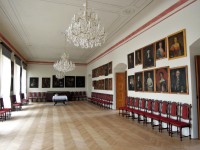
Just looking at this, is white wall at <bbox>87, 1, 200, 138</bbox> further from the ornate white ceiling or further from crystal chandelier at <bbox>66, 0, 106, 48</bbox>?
crystal chandelier at <bbox>66, 0, 106, 48</bbox>

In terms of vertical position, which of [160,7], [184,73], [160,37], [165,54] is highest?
[160,7]

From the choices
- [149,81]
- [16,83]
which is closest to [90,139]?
[149,81]

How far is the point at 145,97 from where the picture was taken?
28.2 ft

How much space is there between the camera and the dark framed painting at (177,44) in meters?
6.07

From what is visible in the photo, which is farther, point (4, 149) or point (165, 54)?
point (165, 54)

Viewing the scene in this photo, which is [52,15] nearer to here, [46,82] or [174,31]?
[174,31]

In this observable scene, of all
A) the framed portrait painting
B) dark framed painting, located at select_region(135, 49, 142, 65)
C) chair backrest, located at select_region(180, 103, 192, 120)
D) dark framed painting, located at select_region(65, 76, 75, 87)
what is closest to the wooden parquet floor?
chair backrest, located at select_region(180, 103, 192, 120)

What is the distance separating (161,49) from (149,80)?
1643 millimetres

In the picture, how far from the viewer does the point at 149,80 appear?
322 inches

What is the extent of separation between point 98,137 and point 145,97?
374cm

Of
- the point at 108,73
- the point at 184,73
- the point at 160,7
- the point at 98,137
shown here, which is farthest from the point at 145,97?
the point at 108,73

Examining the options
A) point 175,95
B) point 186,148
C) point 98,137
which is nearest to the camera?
point 186,148

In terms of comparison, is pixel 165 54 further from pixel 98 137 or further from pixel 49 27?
pixel 49 27

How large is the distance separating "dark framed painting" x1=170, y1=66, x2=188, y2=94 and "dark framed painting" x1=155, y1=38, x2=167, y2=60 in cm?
84
